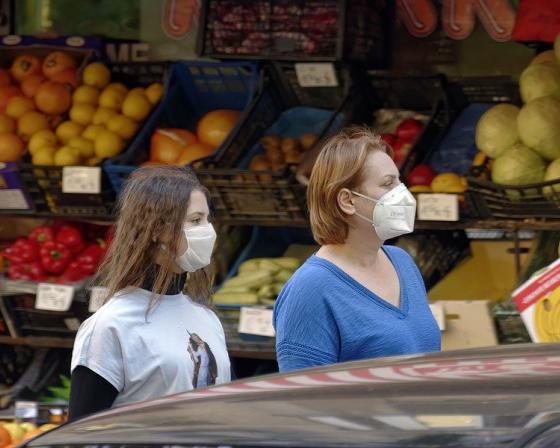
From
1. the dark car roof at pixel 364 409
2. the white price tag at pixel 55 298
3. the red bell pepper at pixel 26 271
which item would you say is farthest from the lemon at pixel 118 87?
the dark car roof at pixel 364 409

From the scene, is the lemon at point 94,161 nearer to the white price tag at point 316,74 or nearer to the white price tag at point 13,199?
the white price tag at point 13,199

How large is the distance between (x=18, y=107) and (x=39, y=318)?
3.92ft

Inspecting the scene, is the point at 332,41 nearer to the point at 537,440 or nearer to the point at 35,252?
the point at 35,252

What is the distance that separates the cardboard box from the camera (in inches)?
172

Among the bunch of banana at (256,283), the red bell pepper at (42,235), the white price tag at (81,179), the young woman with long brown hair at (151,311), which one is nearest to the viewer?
the young woman with long brown hair at (151,311)

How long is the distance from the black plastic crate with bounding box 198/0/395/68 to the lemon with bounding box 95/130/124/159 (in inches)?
25.6

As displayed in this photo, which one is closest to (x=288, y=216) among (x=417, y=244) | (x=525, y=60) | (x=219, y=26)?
(x=417, y=244)

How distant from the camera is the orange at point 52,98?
264 inches

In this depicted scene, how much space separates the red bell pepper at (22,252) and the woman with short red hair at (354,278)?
11.7ft

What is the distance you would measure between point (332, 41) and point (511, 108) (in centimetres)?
86

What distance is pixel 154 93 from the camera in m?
6.58

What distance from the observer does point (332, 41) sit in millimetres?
5887

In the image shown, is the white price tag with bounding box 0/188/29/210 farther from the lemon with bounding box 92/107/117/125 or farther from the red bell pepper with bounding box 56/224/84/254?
the lemon with bounding box 92/107/117/125

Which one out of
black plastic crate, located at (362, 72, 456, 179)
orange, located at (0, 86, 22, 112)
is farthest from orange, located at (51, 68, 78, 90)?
black plastic crate, located at (362, 72, 456, 179)
